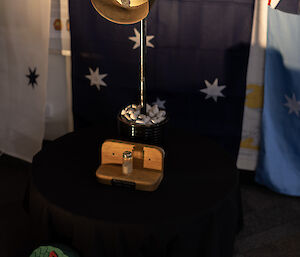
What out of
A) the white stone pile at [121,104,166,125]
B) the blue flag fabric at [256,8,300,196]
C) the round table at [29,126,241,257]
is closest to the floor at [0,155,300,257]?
the blue flag fabric at [256,8,300,196]

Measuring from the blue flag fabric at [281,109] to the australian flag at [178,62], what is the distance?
0.51 ft

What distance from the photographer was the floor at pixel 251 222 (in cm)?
196

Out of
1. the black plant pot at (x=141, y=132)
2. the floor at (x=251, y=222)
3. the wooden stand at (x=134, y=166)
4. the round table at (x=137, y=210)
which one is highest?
the black plant pot at (x=141, y=132)

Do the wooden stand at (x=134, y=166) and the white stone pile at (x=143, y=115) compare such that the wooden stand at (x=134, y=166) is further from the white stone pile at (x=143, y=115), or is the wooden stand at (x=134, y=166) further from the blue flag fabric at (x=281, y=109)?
the blue flag fabric at (x=281, y=109)

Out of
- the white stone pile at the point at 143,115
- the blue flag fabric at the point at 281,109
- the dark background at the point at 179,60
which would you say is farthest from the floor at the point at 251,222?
the white stone pile at the point at 143,115

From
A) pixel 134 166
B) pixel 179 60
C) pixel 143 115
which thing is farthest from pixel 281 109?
pixel 134 166

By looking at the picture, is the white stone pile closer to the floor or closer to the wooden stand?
the wooden stand

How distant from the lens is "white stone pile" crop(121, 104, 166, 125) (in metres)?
1.69

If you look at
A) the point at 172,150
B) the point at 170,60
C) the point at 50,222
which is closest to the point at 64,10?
the point at 170,60

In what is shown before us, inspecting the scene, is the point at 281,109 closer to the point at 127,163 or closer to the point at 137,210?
the point at 127,163

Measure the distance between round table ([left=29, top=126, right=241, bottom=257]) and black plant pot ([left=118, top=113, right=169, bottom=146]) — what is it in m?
0.13

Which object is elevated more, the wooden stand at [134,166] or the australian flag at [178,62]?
the australian flag at [178,62]

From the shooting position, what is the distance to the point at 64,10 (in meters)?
2.47

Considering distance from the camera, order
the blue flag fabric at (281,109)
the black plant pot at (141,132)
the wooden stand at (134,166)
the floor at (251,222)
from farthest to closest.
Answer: the blue flag fabric at (281,109), the floor at (251,222), the black plant pot at (141,132), the wooden stand at (134,166)
